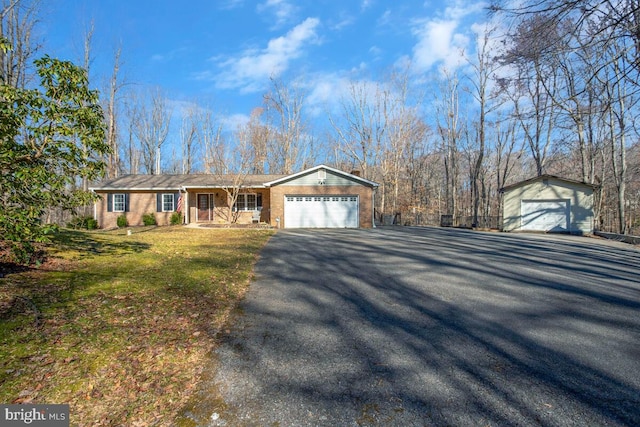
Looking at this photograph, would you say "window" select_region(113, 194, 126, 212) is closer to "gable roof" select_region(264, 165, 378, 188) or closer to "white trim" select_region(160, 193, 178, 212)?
"white trim" select_region(160, 193, 178, 212)

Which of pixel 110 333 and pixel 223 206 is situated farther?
pixel 223 206

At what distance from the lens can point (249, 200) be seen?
69.5 feet

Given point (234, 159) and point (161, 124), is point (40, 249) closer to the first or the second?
point (234, 159)

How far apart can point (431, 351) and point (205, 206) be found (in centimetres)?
1994


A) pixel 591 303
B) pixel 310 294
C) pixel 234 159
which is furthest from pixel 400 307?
pixel 234 159

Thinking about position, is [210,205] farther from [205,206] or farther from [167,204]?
[167,204]

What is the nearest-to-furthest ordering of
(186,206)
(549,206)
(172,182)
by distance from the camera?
(549,206) < (186,206) < (172,182)

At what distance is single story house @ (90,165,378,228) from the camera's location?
729 inches

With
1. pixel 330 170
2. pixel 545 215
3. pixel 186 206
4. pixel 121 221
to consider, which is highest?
pixel 330 170

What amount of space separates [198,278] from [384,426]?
470 cm

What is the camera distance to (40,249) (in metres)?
6.64

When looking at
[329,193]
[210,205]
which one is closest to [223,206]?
[210,205]

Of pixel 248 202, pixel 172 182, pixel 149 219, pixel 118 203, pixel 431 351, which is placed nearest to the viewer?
pixel 431 351

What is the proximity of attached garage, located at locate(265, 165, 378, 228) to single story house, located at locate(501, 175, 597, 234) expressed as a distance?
8323 mm
